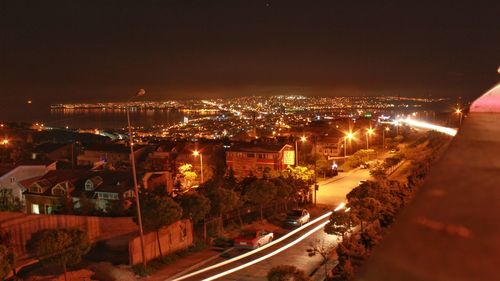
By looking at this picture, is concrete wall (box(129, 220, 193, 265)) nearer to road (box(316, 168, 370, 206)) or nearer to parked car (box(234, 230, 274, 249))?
parked car (box(234, 230, 274, 249))

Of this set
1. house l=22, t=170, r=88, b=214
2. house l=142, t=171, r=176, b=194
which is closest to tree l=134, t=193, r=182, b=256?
house l=22, t=170, r=88, b=214

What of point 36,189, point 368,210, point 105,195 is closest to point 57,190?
point 36,189

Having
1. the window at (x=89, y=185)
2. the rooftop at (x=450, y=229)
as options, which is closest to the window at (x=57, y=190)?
the window at (x=89, y=185)

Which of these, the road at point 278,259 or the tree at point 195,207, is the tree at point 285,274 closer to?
the road at point 278,259

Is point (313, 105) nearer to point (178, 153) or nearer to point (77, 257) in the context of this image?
point (178, 153)

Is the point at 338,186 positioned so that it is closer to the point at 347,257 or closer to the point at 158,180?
the point at 158,180

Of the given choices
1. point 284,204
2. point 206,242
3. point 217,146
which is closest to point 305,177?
point 284,204
